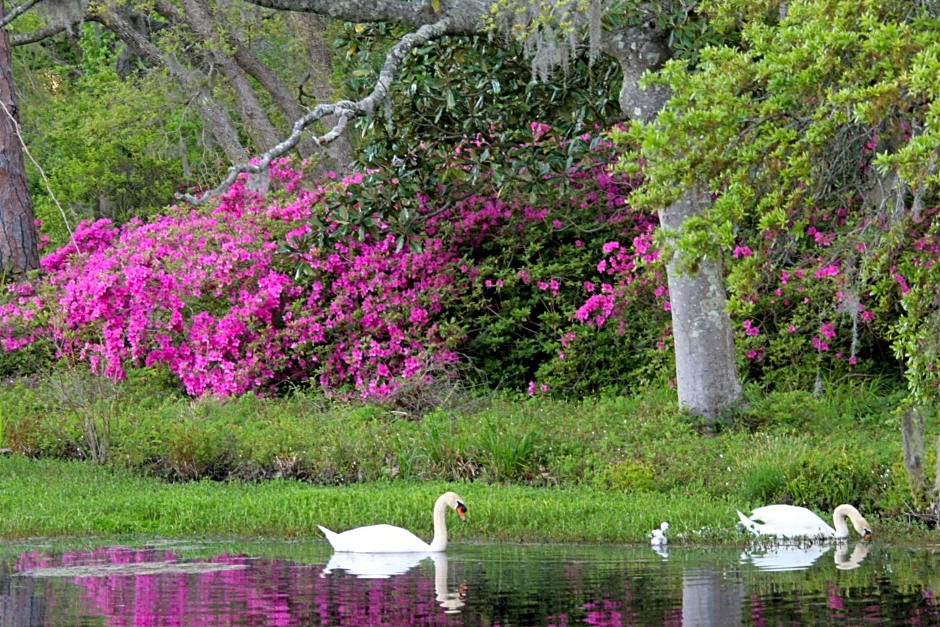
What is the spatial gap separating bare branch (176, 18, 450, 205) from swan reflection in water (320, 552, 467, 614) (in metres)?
4.29

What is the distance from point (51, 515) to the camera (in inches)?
565

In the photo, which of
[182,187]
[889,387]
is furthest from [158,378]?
[182,187]

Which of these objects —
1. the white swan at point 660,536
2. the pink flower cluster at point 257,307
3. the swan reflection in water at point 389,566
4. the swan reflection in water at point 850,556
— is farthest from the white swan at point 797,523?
the pink flower cluster at point 257,307

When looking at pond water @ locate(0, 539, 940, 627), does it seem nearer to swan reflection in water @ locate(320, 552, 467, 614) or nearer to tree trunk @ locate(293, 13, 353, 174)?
swan reflection in water @ locate(320, 552, 467, 614)

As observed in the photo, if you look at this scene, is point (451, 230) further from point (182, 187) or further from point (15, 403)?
point (182, 187)

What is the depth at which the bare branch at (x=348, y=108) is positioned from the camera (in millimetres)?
15250

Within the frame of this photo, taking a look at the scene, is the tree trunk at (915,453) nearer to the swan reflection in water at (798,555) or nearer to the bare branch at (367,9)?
the swan reflection in water at (798,555)

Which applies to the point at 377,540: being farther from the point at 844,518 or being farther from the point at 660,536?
the point at 844,518

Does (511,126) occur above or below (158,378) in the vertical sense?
above

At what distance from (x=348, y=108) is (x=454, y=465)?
3.96 metres

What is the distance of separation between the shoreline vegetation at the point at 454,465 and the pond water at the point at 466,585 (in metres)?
0.71

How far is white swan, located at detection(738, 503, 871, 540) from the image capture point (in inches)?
502

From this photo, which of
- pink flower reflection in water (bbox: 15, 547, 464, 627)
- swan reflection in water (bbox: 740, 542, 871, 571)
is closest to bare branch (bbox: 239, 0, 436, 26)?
pink flower reflection in water (bbox: 15, 547, 464, 627)

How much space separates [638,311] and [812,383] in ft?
8.74
